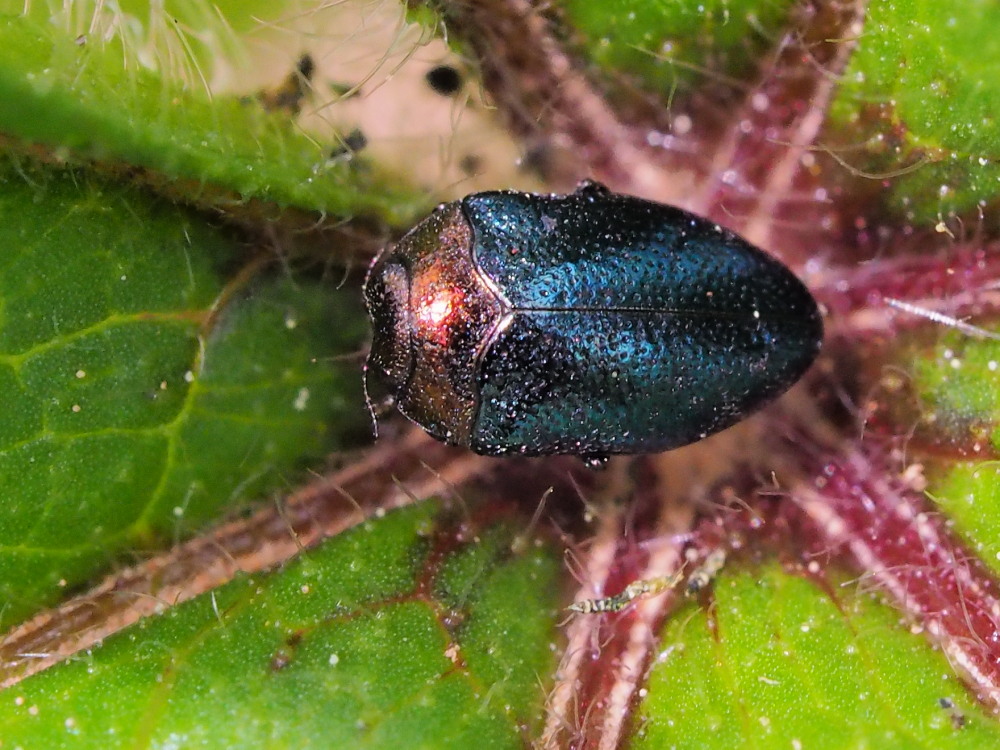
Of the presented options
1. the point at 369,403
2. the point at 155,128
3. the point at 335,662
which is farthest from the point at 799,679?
the point at 155,128

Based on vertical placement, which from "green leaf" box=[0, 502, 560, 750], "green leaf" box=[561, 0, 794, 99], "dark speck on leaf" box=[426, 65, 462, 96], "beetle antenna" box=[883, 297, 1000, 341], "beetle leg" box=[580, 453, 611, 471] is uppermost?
"green leaf" box=[561, 0, 794, 99]

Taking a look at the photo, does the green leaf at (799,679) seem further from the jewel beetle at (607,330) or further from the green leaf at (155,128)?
the green leaf at (155,128)

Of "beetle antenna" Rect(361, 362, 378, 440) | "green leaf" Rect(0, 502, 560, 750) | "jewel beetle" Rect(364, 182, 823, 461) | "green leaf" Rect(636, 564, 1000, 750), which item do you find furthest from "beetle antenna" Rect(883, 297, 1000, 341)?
"beetle antenna" Rect(361, 362, 378, 440)

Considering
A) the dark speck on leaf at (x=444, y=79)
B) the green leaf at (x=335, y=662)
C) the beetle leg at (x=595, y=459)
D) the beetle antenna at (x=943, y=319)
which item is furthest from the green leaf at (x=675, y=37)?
the green leaf at (x=335, y=662)

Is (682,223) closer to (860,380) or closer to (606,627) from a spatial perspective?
(860,380)

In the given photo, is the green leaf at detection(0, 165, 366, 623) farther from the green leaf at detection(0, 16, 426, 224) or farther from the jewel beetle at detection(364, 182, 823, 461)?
the jewel beetle at detection(364, 182, 823, 461)
